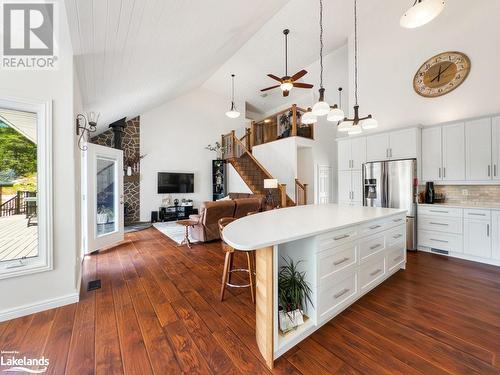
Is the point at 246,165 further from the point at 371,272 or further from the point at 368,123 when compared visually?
the point at 371,272

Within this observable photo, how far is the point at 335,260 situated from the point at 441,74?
4.56 meters

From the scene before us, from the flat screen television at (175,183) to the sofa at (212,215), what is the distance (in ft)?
11.7

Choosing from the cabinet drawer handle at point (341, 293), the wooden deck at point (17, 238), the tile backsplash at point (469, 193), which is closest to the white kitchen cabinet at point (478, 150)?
the tile backsplash at point (469, 193)

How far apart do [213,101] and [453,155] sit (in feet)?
27.4

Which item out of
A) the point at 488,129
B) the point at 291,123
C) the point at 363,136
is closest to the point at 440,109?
the point at 488,129

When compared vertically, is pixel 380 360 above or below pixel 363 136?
below

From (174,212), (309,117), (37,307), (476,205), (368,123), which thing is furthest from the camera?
(174,212)

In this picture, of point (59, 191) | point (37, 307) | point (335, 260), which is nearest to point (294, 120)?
point (335, 260)

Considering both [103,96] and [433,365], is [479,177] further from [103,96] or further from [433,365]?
[103,96]

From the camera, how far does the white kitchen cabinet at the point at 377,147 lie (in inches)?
178

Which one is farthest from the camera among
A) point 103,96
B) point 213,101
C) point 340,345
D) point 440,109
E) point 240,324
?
point 213,101

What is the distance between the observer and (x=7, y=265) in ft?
7.09

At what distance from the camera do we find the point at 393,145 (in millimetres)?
4398

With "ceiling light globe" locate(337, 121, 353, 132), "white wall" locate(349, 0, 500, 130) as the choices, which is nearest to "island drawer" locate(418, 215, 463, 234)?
"white wall" locate(349, 0, 500, 130)
